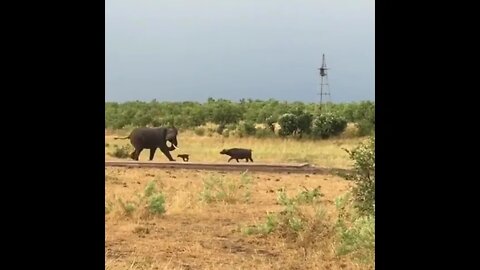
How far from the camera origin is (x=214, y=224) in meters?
6.05

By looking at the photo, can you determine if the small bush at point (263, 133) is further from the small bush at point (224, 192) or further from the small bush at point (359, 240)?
the small bush at point (359, 240)

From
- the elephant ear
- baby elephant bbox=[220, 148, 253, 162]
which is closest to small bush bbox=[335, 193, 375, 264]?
baby elephant bbox=[220, 148, 253, 162]

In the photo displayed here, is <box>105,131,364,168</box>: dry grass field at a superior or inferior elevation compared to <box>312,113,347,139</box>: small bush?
inferior

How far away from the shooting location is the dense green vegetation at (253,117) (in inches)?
669

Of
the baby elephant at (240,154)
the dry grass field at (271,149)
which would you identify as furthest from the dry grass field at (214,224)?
the dry grass field at (271,149)

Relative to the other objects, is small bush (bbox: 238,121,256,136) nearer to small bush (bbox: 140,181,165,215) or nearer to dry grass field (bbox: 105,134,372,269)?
dry grass field (bbox: 105,134,372,269)

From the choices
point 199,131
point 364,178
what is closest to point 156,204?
point 364,178

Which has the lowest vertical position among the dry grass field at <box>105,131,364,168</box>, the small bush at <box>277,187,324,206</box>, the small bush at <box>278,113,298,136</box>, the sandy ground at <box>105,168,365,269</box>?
the sandy ground at <box>105,168,365,269</box>

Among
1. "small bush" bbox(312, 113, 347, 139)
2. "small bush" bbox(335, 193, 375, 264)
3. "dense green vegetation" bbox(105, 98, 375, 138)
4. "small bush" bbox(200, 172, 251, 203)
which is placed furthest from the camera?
"dense green vegetation" bbox(105, 98, 375, 138)

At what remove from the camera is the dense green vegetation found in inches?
669
